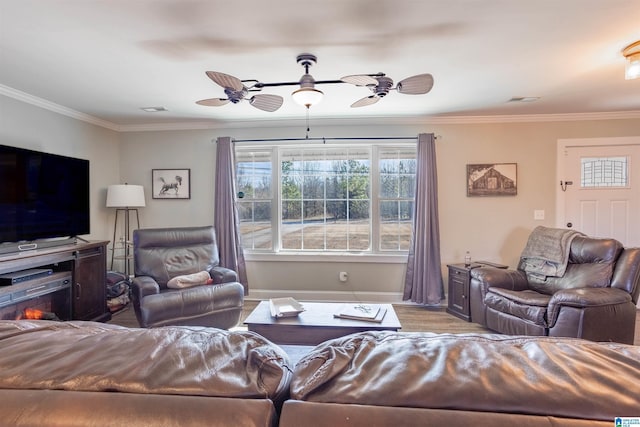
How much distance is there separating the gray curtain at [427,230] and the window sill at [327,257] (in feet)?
0.96

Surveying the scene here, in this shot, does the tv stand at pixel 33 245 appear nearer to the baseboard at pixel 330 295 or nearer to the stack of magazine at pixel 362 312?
the baseboard at pixel 330 295

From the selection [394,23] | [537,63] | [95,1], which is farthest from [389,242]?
[95,1]

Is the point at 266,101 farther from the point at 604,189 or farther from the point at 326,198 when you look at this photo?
the point at 604,189

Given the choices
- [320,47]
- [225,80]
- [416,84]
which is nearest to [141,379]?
[225,80]

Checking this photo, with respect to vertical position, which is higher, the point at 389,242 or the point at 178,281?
the point at 389,242

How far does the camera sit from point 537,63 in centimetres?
265

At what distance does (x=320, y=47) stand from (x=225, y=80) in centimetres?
72

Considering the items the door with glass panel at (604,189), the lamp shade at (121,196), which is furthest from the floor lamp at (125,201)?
the door with glass panel at (604,189)

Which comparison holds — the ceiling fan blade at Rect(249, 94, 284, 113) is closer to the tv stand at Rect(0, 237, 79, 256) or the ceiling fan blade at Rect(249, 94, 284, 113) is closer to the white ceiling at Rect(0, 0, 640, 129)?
the white ceiling at Rect(0, 0, 640, 129)

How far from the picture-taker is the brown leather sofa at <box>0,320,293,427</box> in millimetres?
587

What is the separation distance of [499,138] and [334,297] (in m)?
2.90

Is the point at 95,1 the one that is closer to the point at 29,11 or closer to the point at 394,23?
the point at 29,11

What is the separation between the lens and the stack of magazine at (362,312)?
2469 mm

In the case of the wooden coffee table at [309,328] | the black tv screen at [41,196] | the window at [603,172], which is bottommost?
the wooden coffee table at [309,328]
